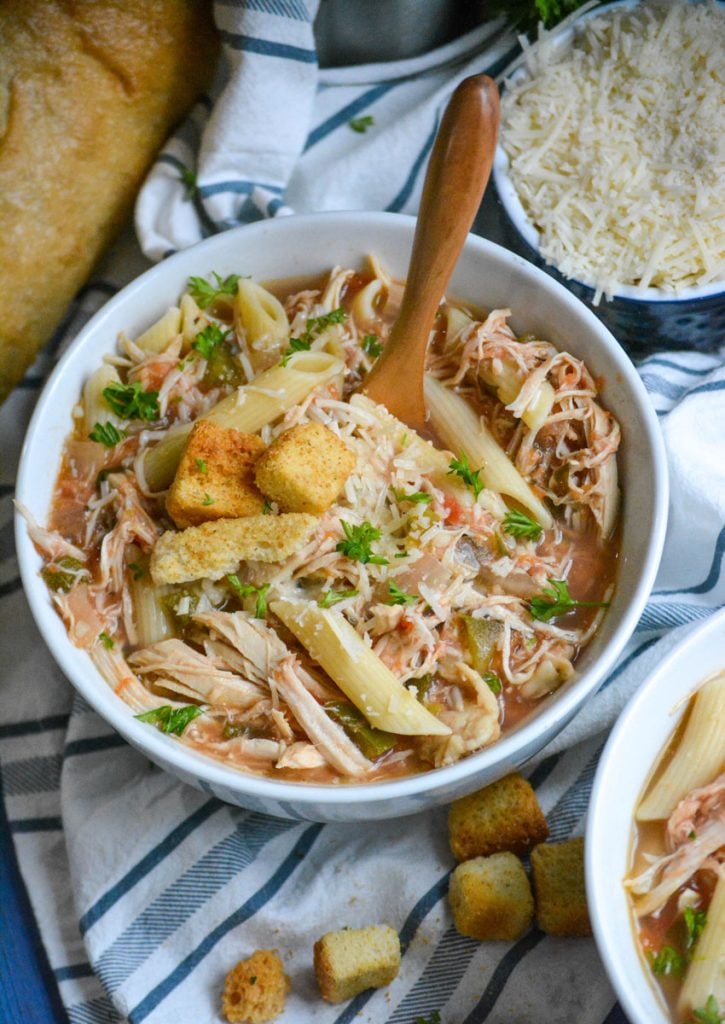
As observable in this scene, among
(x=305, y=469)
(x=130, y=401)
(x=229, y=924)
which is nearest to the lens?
(x=305, y=469)

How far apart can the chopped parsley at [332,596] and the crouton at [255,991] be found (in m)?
0.98

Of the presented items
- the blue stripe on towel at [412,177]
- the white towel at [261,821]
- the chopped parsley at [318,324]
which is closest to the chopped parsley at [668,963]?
the white towel at [261,821]

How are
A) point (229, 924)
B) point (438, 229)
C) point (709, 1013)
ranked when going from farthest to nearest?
point (229, 924), point (438, 229), point (709, 1013)

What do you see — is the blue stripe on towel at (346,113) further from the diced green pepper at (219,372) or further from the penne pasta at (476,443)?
Result: the penne pasta at (476,443)

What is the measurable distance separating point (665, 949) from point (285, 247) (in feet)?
6.38

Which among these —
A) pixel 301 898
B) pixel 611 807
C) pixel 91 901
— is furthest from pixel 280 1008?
pixel 611 807

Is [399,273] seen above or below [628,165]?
below

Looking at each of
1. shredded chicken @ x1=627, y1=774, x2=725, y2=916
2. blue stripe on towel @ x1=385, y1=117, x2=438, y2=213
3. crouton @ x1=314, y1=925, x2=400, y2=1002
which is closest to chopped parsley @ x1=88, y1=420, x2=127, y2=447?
blue stripe on towel @ x1=385, y1=117, x2=438, y2=213

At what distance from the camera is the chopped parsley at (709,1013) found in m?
2.51

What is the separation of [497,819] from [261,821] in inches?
25.4

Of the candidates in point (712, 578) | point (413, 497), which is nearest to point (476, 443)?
point (413, 497)

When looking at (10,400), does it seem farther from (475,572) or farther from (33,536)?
(475,572)

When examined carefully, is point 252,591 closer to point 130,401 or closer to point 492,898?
point 130,401

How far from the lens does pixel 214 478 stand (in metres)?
2.74
